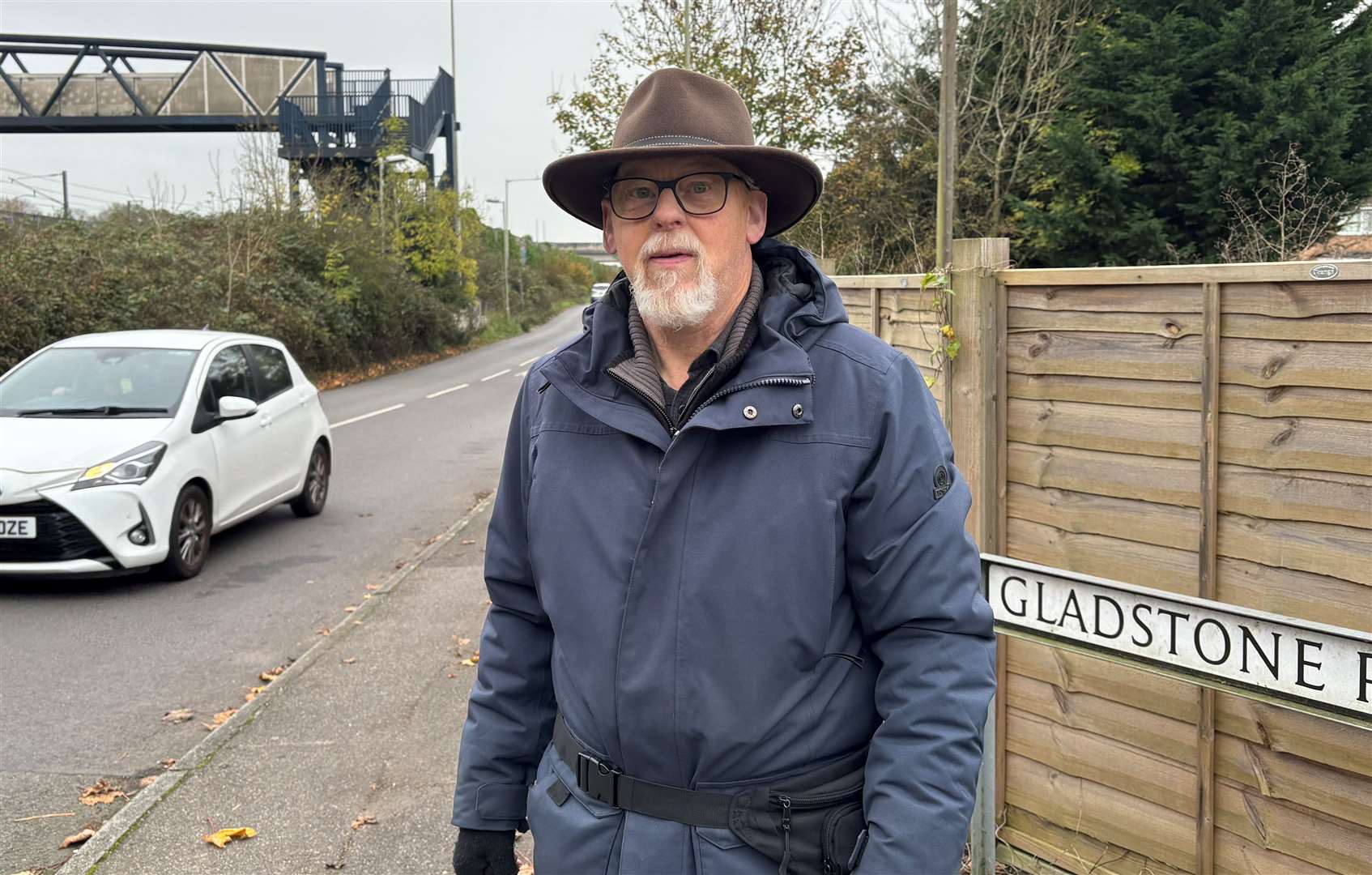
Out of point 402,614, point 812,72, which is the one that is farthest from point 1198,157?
point 402,614

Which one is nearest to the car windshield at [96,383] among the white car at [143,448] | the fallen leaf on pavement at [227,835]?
the white car at [143,448]

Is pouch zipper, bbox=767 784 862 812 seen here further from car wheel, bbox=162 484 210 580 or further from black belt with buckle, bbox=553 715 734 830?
car wheel, bbox=162 484 210 580

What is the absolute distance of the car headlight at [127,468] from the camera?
7.14 metres

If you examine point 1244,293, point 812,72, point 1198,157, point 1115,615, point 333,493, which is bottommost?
point 333,493

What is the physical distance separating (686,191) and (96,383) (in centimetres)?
734

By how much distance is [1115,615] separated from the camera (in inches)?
100

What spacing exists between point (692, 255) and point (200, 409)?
6973mm

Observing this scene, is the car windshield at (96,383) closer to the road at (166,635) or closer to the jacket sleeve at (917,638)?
the road at (166,635)

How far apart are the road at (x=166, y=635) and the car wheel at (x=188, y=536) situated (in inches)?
5.0

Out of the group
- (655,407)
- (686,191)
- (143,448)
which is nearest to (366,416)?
(143,448)

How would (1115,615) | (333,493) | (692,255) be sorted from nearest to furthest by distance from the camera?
(692,255)
(1115,615)
(333,493)

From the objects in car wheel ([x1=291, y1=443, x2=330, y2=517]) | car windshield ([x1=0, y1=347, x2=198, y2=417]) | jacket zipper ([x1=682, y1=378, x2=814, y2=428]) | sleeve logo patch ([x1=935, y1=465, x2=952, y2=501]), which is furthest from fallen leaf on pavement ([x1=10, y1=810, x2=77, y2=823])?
car wheel ([x1=291, y1=443, x2=330, y2=517])

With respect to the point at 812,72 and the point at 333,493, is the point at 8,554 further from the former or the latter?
the point at 812,72

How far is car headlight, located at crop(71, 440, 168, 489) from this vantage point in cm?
714
